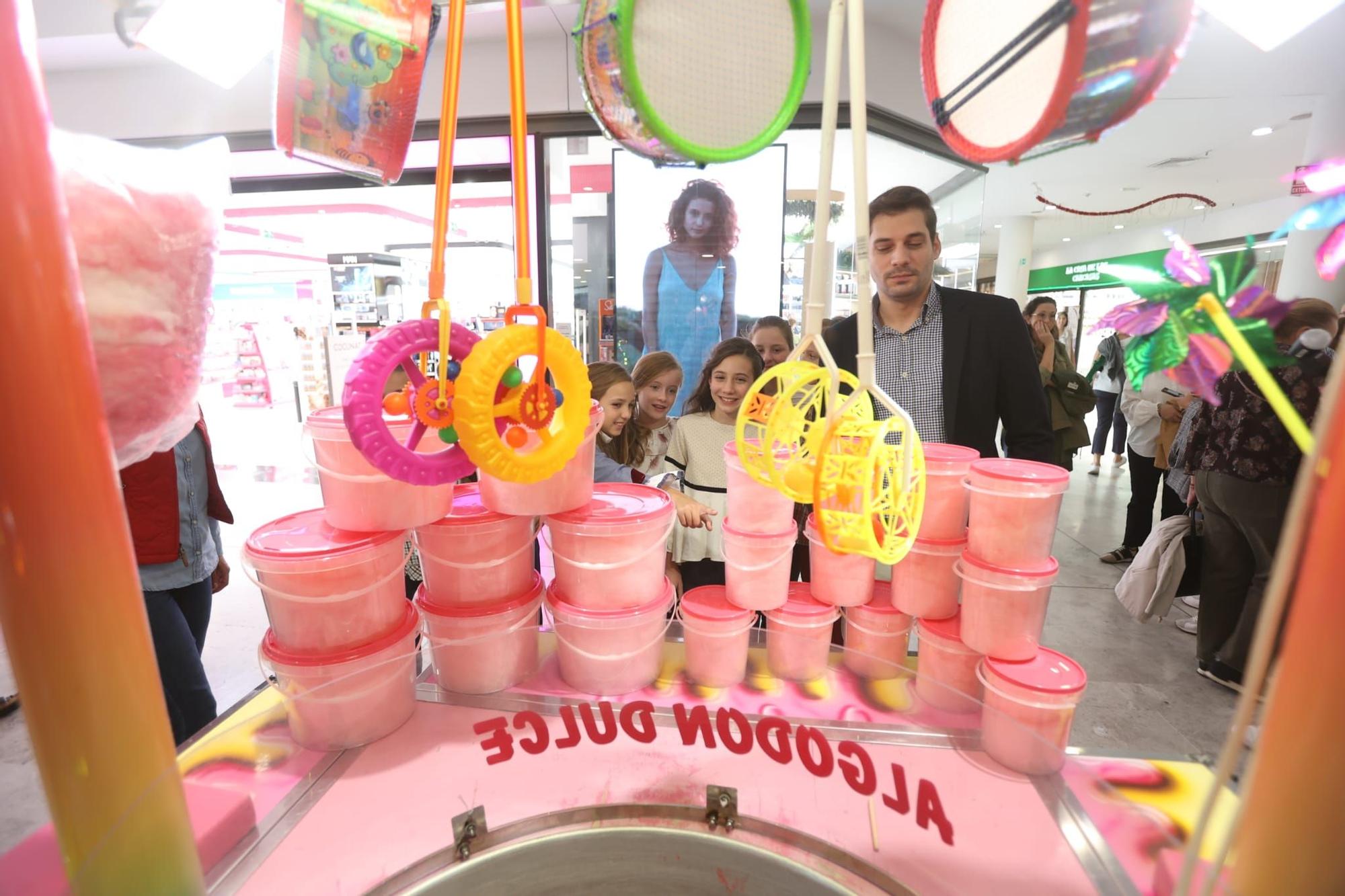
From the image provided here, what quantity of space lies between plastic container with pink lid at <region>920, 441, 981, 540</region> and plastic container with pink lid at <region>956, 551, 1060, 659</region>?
71mm

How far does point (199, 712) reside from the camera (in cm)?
150

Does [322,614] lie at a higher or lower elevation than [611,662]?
higher

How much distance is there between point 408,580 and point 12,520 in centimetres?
162

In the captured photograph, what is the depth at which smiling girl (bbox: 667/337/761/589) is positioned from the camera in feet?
5.64

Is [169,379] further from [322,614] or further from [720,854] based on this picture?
[720,854]

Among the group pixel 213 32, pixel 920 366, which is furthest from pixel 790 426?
pixel 920 366

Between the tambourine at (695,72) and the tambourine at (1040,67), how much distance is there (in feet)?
0.41

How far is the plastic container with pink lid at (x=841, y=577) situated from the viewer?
3.27 feet

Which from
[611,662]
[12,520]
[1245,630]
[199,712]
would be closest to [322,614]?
[611,662]

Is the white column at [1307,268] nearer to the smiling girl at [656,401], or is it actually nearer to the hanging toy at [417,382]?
the hanging toy at [417,382]

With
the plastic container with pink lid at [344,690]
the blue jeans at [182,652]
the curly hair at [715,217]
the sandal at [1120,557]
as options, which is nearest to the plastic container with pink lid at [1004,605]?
the plastic container with pink lid at [344,690]

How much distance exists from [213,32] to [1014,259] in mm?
8328

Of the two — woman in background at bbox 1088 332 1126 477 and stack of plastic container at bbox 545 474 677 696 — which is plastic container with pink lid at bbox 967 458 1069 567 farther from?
stack of plastic container at bbox 545 474 677 696

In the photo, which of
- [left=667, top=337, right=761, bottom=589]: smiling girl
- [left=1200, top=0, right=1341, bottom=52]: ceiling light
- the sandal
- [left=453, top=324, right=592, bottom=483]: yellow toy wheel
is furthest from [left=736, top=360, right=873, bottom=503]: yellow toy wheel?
the sandal
